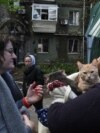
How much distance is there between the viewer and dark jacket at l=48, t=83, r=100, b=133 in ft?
7.43

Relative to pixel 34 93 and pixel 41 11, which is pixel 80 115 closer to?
pixel 34 93

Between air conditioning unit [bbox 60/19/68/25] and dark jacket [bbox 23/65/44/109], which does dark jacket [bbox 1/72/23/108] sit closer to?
dark jacket [bbox 23/65/44/109]

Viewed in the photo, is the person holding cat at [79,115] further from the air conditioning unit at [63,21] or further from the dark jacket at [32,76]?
the air conditioning unit at [63,21]

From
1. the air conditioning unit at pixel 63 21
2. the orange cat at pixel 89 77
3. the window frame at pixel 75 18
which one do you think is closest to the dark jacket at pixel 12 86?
the orange cat at pixel 89 77

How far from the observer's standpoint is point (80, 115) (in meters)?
2.28

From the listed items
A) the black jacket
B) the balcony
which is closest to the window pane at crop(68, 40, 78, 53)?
the balcony

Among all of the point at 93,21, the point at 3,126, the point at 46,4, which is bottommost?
the point at 46,4

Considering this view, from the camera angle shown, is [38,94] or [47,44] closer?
[38,94]

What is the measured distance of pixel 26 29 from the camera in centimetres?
5291

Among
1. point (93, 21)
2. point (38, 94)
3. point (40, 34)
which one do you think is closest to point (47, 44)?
point (40, 34)

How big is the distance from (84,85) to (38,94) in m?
0.45

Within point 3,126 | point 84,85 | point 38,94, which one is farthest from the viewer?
point 38,94

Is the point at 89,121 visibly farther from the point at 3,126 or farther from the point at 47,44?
the point at 47,44

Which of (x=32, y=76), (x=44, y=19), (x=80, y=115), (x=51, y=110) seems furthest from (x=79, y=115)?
(x=44, y=19)
